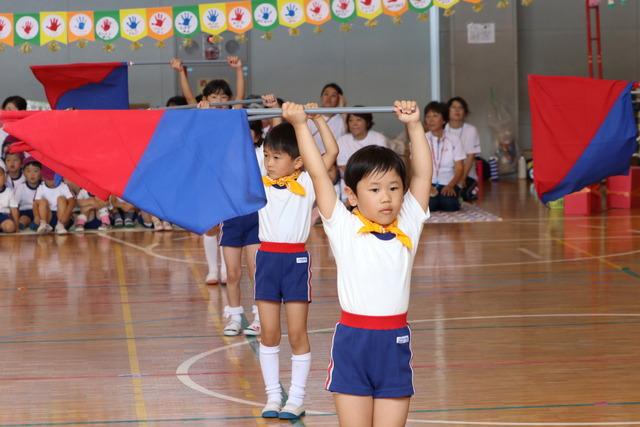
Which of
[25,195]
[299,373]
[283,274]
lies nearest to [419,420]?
[299,373]

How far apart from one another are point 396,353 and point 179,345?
2.72m

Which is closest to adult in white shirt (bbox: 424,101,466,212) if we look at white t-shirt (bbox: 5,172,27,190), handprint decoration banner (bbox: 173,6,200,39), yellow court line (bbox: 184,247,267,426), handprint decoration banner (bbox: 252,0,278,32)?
handprint decoration banner (bbox: 252,0,278,32)

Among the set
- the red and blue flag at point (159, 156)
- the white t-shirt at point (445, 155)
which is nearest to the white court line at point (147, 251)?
the white t-shirt at point (445, 155)

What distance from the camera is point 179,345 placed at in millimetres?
5957

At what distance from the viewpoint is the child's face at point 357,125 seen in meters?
11.5

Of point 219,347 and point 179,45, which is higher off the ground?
point 179,45

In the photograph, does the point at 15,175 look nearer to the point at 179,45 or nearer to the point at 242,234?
the point at 179,45

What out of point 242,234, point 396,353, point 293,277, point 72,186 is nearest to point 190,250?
point 72,186

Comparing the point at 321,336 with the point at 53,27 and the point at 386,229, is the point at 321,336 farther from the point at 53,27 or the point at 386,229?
the point at 53,27

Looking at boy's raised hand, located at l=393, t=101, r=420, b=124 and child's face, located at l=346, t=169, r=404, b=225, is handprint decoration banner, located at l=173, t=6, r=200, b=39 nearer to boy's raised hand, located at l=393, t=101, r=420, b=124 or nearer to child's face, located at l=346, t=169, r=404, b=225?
boy's raised hand, located at l=393, t=101, r=420, b=124

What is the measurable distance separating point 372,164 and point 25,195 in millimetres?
Answer: 8269

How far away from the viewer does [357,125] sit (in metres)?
11.6

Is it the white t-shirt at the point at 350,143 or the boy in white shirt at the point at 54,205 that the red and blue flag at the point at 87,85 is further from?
the white t-shirt at the point at 350,143

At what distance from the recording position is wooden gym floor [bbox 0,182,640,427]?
4.72 metres
